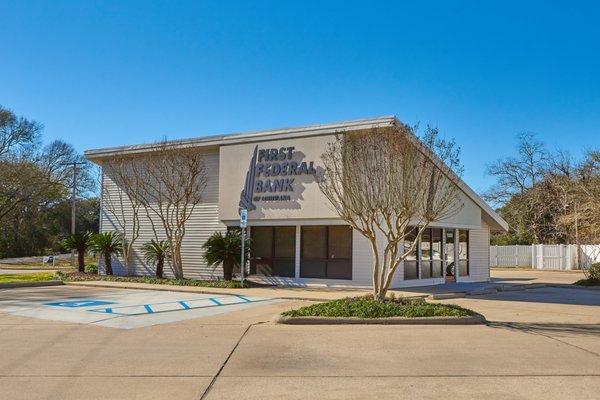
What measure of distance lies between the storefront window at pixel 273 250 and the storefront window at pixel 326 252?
0.53 metres

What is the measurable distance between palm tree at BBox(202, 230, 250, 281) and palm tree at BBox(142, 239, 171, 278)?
2.76m

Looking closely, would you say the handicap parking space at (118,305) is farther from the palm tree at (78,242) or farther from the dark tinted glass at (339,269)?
the palm tree at (78,242)

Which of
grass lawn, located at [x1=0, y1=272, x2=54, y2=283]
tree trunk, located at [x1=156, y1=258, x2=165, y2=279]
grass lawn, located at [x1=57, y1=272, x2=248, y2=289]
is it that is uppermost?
tree trunk, located at [x1=156, y1=258, x2=165, y2=279]

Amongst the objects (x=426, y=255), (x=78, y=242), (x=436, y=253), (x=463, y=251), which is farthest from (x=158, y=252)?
(x=463, y=251)

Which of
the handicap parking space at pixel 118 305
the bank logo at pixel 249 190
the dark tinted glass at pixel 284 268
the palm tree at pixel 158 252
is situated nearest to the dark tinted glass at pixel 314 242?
the dark tinted glass at pixel 284 268

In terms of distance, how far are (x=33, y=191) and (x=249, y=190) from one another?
38189mm

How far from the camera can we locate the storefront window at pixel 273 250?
21375 millimetres

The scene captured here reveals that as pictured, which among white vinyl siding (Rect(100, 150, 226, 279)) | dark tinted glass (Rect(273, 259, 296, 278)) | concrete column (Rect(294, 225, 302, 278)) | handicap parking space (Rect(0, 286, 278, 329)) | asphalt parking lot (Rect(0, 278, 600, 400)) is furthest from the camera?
white vinyl siding (Rect(100, 150, 226, 279))

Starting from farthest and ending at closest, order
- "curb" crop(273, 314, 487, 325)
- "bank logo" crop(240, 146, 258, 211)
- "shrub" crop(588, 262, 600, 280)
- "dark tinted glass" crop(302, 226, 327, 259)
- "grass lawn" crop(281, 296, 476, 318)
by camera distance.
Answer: "shrub" crop(588, 262, 600, 280), "bank logo" crop(240, 146, 258, 211), "dark tinted glass" crop(302, 226, 327, 259), "grass lawn" crop(281, 296, 476, 318), "curb" crop(273, 314, 487, 325)

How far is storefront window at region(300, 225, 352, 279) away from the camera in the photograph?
2025 cm

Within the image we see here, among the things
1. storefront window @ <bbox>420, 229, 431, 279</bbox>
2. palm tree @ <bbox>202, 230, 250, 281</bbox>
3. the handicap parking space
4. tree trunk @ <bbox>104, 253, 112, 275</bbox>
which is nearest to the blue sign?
the handicap parking space

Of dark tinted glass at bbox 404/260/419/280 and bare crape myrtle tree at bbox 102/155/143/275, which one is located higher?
bare crape myrtle tree at bbox 102/155/143/275

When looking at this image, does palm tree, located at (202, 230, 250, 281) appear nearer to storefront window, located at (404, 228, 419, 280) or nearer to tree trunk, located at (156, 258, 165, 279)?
tree trunk, located at (156, 258, 165, 279)

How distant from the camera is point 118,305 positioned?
1468 centimetres
